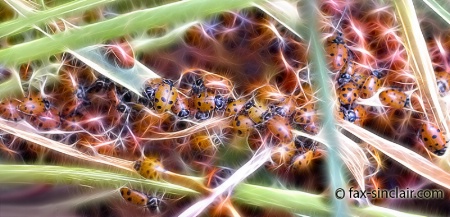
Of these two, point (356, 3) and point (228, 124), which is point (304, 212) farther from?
point (356, 3)

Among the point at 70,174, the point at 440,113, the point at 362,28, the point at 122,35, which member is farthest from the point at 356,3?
the point at 70,174

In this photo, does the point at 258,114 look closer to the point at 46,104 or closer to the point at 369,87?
the point at 369,87

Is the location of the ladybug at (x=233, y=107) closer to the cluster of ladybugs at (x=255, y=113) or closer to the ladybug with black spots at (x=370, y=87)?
the cluster of ladybugs at (x=255, y=113)

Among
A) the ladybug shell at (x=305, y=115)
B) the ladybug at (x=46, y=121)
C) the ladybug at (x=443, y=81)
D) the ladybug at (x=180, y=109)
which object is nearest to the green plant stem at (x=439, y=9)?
the ladybug at (x=443, y=81)

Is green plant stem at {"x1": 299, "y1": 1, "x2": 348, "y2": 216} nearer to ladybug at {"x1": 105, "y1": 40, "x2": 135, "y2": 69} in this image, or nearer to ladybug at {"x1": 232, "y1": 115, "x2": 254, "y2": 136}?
ladybug at {"x1": 232, "y1": 115, "x2": 254, "y2": 136}

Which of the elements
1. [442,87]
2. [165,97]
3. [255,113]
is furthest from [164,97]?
[442,87]

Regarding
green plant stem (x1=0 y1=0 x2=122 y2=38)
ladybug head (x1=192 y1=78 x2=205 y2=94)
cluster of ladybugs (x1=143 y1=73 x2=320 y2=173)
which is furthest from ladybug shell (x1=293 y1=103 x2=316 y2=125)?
green plant stem (x1=0 y1=0 x2=122 y2=38)
